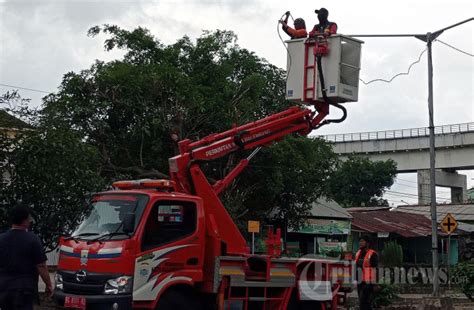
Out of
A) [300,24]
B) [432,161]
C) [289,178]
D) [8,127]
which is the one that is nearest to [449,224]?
[432,161]

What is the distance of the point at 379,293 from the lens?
56.1 feet

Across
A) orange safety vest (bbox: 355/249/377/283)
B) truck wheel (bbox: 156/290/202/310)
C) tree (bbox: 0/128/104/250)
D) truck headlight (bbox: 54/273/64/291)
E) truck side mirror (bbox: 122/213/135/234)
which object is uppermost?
tree (bbox: 0/128/104/250)

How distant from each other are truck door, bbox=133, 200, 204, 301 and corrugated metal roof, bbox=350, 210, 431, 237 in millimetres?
29992

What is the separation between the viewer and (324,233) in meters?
37.0

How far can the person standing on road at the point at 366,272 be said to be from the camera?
13203 millimetres

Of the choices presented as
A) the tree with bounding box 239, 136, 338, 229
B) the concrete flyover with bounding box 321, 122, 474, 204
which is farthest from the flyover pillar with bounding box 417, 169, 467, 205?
the tree with bounding box 239, 136, 338, 229

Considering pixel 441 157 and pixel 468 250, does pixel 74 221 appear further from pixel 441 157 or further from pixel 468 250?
pixel 441 157

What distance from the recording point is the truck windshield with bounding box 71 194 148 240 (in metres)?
10.1

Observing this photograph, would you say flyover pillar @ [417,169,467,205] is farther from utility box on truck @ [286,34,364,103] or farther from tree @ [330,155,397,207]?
utility box on truck @ [286,34,364,103]

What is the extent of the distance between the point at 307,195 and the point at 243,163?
46.5 ft

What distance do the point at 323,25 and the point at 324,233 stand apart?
2564cm

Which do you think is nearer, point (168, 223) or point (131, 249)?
point (131, 249)

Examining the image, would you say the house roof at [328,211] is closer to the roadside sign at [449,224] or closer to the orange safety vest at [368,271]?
the roadside sign at [449,224]

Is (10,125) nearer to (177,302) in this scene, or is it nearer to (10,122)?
(10,122)
